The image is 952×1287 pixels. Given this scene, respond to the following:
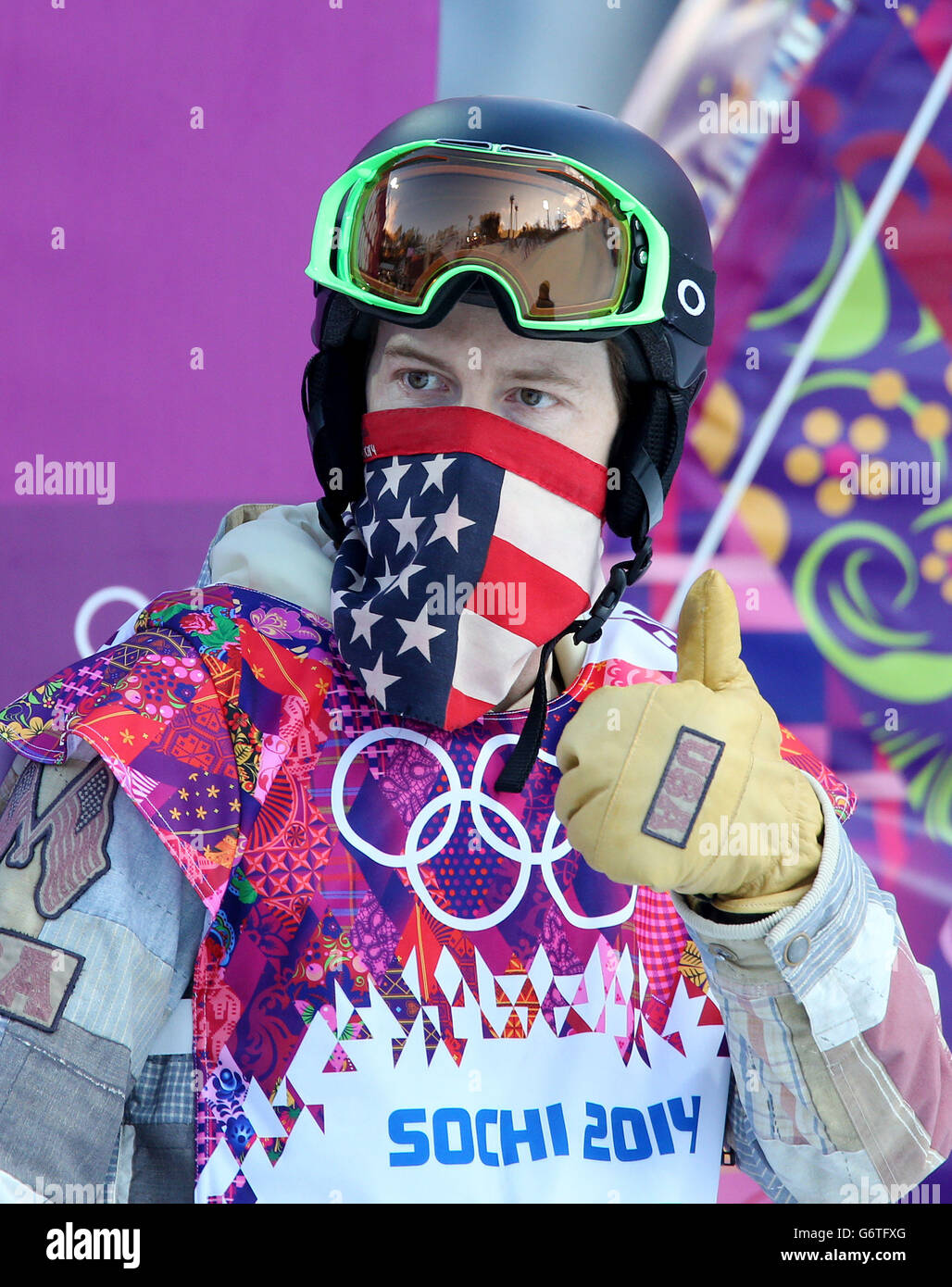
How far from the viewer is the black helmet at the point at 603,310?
5.74 feet

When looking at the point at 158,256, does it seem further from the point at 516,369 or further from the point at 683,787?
the point at 683,787

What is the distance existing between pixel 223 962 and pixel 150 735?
32cm

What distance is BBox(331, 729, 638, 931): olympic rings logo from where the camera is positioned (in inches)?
65.5

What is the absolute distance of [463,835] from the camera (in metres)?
1.69

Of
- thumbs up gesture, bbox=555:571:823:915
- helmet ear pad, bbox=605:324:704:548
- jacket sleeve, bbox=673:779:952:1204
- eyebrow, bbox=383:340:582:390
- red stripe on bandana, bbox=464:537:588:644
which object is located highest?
eyebrow, bbox=383:340:582:390

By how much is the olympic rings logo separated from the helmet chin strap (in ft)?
0.14

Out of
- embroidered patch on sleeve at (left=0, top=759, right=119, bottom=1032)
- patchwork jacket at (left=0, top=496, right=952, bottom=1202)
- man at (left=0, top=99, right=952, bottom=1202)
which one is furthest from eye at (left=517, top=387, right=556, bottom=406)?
embroidered patch on sleeve at (left=0, top=759, right=119, bottom=1032)

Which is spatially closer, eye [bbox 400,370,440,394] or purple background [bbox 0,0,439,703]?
eye [bbox 400,370,440,394]

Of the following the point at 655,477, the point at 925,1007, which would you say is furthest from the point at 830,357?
the point at 925,1007

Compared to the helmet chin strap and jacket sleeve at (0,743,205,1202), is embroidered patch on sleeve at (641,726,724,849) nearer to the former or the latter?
the helmet chin strap

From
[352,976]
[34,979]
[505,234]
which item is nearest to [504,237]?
[505,234]

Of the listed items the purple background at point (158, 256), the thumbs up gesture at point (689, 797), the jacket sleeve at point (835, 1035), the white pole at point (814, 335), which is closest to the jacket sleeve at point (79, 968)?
the thumbs up gesture at point (689, 797)

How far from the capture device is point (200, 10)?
275cm

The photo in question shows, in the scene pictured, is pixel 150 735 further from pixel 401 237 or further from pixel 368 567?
pixel 401 237
